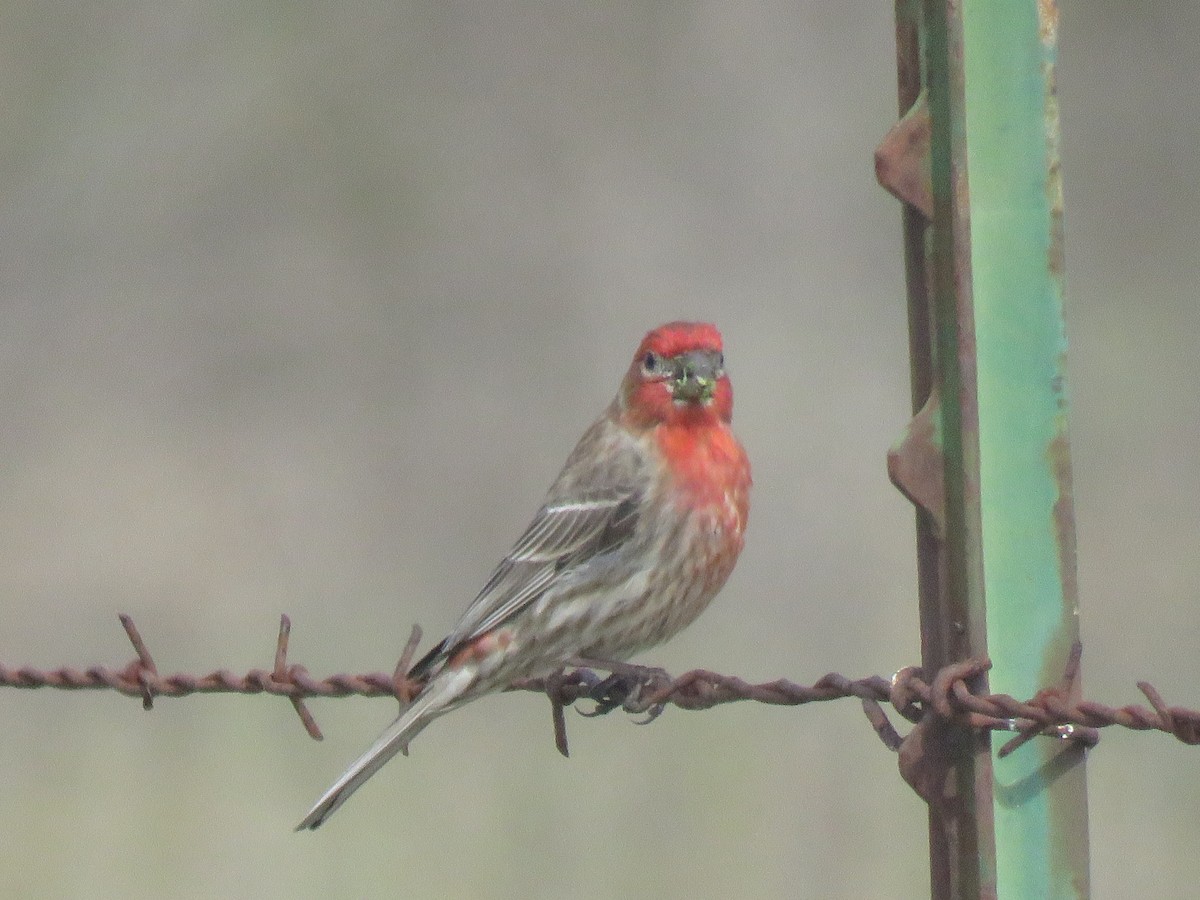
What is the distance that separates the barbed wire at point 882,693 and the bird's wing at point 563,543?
0.71 metres

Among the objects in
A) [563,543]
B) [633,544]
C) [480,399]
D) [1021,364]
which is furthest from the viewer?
[480,399]

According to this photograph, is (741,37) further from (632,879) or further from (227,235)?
(632,879)

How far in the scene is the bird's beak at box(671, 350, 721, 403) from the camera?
18.9 feet

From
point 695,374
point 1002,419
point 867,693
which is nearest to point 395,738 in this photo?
point 695,374

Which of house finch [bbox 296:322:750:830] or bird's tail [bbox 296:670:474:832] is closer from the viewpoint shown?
bird's tail [bbox 296:670:474:832]

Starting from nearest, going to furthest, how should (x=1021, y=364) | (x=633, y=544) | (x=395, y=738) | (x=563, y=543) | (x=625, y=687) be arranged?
(x=1021, y=364)
(x=395, y=738)
(x=625, y=687)
(x=633, y=544)
(x=563, y=543)

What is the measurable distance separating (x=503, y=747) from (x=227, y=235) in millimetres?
5676

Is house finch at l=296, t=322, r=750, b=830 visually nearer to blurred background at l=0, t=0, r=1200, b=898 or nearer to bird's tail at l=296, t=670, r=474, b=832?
bird's tail at l=296, t=670, r=474, b=832

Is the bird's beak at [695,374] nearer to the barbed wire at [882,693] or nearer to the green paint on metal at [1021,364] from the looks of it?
the barbed wire at [882,693]

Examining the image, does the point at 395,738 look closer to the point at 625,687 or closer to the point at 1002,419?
the point at 625,687

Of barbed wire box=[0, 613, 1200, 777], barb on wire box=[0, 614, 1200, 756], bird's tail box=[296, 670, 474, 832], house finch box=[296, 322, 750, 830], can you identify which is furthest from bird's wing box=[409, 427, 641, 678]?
barbed wire box=[0, 613, 1200, 777]

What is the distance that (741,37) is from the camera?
1405 centimetres

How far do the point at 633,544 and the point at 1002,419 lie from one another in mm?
2469

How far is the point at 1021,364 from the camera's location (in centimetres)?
340
